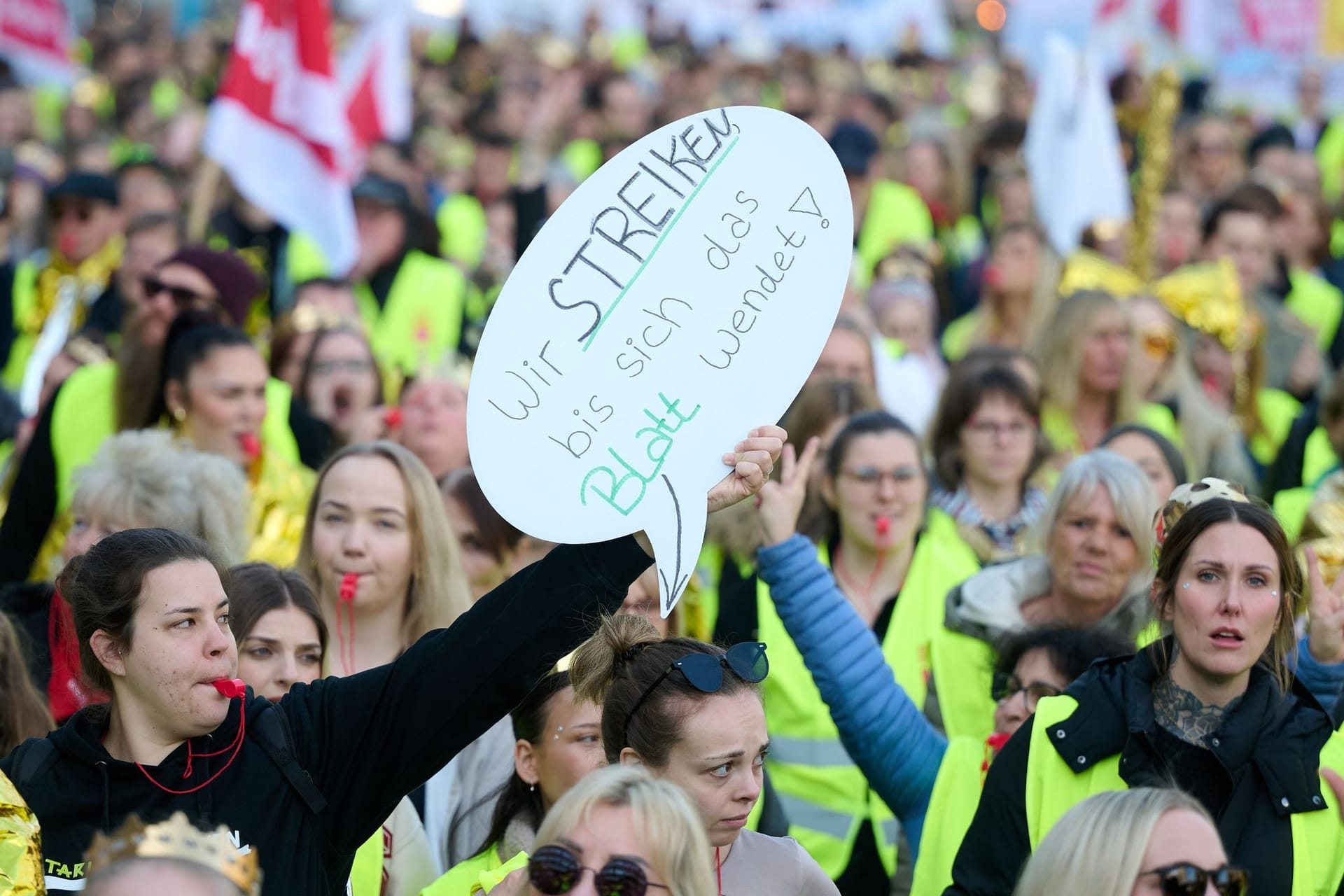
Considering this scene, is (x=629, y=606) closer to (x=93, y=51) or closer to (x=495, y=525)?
(x=495, y=525)

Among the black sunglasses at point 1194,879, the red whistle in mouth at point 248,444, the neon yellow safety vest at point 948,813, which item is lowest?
the black sunglasses at point 1194,879

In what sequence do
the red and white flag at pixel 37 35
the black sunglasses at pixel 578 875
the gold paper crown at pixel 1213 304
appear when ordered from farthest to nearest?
the red and white flag at pixel 37 35 → the gold paper crown at pixel 1213 304 → the black sunglasses at pixel 578 875

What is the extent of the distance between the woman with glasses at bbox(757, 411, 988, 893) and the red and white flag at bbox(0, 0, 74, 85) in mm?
8004

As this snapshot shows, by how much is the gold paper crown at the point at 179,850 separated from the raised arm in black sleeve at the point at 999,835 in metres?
1.61

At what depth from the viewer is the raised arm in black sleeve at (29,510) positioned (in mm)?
5531

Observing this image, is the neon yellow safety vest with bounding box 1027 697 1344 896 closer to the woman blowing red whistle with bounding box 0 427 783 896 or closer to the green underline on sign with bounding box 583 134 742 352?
the woman blowing red whistle with bounding box 0 427 783 896

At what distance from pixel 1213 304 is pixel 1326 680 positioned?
4.33 meters

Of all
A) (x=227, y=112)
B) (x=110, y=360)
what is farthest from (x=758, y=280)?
(x=227, y=112)

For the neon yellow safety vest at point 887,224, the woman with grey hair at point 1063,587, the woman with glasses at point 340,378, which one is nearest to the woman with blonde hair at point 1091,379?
the woman with grey hair at point 1063,587

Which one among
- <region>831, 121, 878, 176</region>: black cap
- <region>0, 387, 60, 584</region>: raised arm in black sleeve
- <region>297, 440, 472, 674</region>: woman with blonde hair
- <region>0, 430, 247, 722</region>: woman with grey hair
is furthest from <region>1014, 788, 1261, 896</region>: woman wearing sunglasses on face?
<region>831, 121, 878, 176</region>: black cap

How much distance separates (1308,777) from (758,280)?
4.55ft

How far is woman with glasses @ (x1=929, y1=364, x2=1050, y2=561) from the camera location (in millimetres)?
6074

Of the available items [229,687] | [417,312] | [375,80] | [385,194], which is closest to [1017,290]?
[417,312]

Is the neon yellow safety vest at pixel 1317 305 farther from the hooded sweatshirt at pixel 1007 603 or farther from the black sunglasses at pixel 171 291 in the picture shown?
the black sunglasses at pixel 171 291
